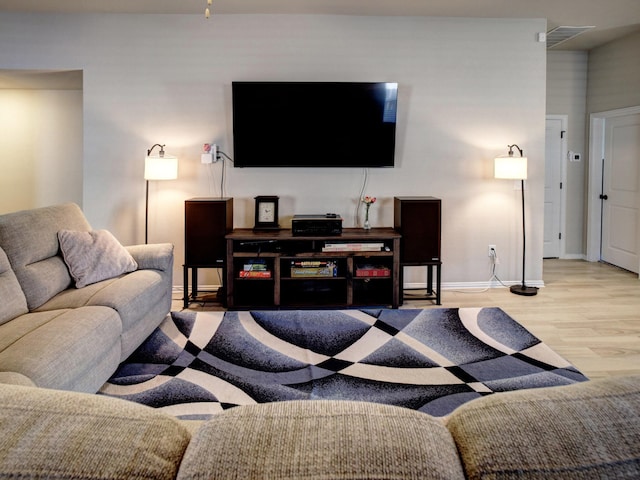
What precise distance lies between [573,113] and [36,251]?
20.4ft

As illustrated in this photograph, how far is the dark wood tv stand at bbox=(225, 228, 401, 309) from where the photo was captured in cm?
430

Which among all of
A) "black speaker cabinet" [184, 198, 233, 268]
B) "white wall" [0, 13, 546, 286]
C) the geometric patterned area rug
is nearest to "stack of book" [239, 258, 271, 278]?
"black speaker cabinet" [184, 198, 233, 268]

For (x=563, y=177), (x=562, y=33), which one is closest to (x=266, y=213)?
(x=562, y=33)

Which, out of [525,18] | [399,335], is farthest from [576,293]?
[525,18]

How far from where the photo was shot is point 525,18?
15.9ft

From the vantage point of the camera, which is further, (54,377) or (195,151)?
(195,151)

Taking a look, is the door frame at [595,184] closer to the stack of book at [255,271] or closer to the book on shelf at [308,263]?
the book on shelf at [308,263]

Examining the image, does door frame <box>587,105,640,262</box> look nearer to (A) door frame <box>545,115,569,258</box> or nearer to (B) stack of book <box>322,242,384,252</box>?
(A) door frame <box>545,115,569,258</box>

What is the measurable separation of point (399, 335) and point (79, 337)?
6.86 ft

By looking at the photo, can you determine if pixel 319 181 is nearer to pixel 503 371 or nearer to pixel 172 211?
pixel 172 211

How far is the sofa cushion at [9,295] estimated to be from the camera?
252 centimetres

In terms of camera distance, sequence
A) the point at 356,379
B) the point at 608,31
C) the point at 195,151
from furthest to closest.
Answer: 1. the point at 608,31
2. the point at 195,151
3. the point at 356,379

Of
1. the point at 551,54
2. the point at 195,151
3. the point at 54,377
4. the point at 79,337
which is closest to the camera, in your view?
the point at 54,377

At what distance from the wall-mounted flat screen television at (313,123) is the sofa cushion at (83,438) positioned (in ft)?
13.7
